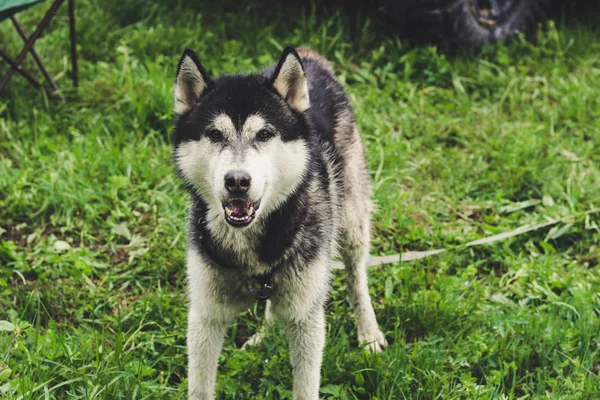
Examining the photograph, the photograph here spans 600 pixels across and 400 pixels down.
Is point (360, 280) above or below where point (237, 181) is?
below

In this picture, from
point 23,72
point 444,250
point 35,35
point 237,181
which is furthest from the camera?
point 23,72

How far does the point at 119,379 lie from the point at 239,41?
333 centimetres

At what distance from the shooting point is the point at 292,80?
2889mm

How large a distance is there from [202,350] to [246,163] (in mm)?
852

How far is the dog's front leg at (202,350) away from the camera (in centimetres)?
292

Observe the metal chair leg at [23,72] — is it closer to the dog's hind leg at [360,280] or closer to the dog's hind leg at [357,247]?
the dog's hind leg at [357,247]

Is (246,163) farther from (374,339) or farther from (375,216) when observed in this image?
(375,216)

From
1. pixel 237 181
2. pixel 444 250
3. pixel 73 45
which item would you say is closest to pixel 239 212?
pixel 237 181

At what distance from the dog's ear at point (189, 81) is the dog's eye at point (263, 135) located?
12.3 inches

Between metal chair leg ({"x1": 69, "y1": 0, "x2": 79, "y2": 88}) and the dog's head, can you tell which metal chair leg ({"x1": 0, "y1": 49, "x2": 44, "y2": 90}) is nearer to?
metal chair leg ({"x1": 69, "y1": 0, "x2": 79, "y2": 88})

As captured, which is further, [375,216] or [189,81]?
[375,216]

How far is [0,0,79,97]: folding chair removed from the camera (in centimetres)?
404

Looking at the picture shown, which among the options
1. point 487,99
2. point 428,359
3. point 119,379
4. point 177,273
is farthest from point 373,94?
A: point 119,379

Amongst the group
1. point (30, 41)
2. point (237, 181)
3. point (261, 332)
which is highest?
point (30, 41)
